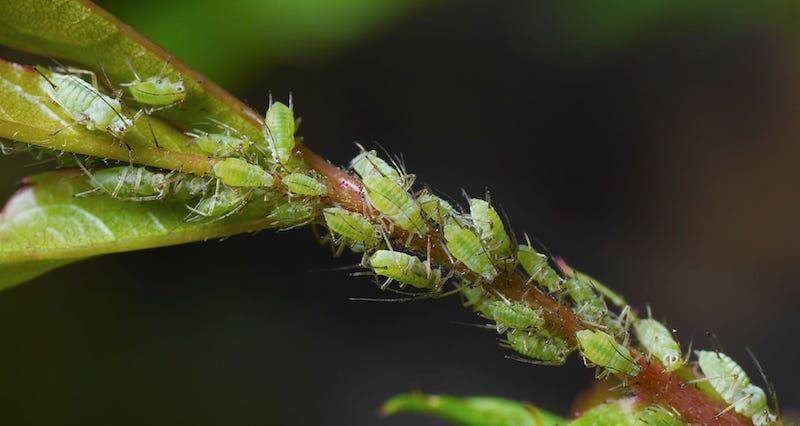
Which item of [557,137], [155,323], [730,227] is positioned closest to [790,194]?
[730,227]

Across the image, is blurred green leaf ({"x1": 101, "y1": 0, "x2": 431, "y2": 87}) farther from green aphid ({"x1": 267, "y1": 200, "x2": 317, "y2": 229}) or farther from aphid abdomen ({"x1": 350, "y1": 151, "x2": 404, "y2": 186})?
green aphid ({"x1": 267, "y1": 200, "x2": 317, "y2": 229})

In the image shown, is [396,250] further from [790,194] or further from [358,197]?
[790,194]

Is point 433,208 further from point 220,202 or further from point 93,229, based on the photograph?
point 93,229

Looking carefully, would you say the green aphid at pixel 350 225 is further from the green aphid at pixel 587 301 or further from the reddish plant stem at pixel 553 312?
the green aphid at pixel 587 301

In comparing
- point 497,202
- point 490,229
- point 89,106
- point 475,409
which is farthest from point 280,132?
point 497,202

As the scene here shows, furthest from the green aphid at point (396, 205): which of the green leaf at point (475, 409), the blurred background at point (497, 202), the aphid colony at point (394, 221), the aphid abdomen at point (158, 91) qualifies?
the blurred background at point (497, 202)
